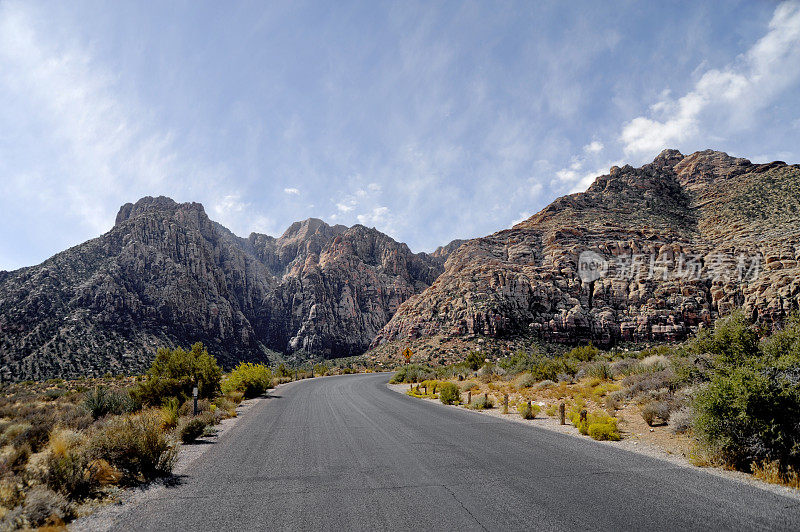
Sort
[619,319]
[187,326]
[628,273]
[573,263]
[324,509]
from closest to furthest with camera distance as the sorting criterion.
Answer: [324,509] → [619,319] → [628,273] → [573,263] → [187,326]

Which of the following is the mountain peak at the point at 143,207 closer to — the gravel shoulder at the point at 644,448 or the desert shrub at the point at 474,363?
the desert shrub at the point at 474,363

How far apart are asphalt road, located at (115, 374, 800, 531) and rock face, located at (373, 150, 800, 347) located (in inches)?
2086

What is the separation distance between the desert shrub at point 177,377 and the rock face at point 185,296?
38379mm

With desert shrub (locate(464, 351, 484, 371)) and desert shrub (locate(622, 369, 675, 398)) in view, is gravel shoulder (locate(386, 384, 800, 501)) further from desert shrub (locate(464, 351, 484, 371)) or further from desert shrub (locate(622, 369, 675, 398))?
desert shrub (locate(464, 351, 484, 371))

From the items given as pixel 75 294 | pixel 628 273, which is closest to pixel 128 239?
pixel 75 294

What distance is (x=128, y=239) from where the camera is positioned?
7981 centimetres

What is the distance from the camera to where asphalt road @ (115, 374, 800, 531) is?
5094mm

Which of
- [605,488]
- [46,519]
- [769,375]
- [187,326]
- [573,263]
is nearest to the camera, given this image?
[46,519]

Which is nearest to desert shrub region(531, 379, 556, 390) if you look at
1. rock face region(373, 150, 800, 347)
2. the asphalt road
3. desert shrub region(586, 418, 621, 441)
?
desert shrub region(586, 418, 621, 441)

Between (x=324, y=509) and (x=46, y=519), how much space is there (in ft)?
12.4

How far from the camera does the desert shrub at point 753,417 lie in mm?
7008

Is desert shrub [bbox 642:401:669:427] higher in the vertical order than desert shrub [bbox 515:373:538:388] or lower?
higher

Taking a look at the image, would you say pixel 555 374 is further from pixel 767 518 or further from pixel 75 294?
pixel 75 294

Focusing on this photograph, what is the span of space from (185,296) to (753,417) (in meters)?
92.1
